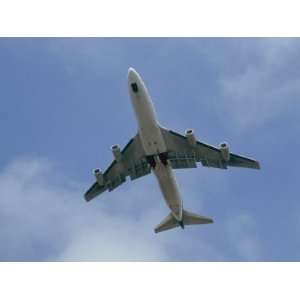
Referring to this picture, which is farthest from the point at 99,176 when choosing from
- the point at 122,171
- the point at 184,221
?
the point at 184,221

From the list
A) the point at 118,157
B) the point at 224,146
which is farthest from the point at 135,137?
the point at 224,146

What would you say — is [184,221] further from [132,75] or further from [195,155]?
[132,75]

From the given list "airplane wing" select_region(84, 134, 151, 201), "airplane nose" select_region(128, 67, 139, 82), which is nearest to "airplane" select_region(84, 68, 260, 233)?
"airplane wing" select_region(84, 134, 151, 201)

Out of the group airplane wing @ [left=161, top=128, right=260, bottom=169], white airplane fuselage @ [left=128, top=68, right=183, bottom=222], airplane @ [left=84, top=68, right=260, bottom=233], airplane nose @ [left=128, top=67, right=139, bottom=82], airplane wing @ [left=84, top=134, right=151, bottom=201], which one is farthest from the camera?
airplane wing @ [left=84, top=134, right=151, bottom=201]

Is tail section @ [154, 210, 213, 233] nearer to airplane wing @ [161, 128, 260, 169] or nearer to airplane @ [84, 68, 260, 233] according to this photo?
airplane @ [84, 68, 260, 233]

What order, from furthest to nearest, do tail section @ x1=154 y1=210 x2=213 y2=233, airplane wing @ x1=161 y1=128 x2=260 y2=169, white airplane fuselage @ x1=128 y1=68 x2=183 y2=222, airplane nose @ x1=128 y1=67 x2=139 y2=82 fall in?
tail section @ x1=154 y1=210 x2=213 y2=233, airplane wing @ x1=161 y1=128 x2=260 y2=169, white airplane fuselage @ x1=128 y1=68 x2=183 y2=222, airplane nose @ x1=128 y1=67 x2=139 y2=82

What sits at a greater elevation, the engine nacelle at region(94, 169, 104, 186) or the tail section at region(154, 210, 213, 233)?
the engine nacelle at region(94, 169, 104, 186)

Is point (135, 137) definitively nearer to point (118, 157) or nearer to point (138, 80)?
point (118, 157)
